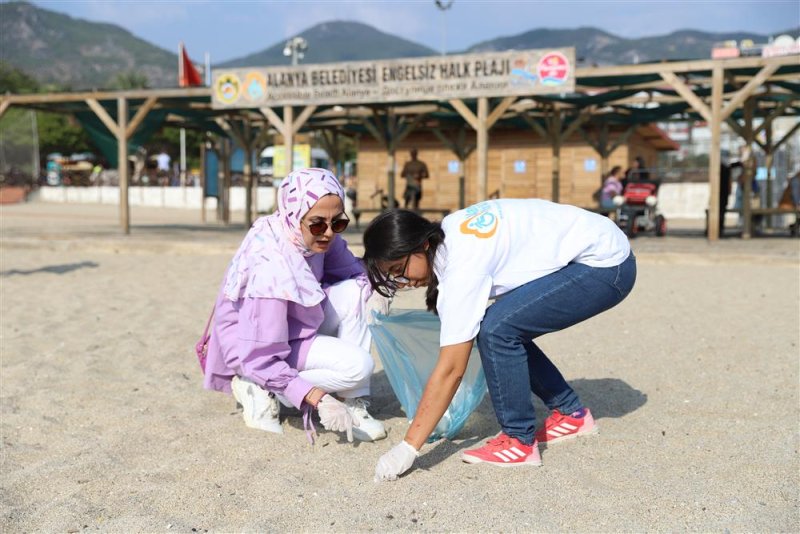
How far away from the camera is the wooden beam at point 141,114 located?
13.1 metres

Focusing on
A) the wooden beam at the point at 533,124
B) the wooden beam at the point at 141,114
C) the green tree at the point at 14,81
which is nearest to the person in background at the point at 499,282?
the wooden beam at the point at 141,114

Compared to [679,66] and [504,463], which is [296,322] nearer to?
[504,463]

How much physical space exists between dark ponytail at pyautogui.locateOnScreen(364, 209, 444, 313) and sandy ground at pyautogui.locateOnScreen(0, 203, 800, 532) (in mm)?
777

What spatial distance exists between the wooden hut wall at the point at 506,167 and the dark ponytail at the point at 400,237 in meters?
18.6

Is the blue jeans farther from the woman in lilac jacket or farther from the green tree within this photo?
the green tree

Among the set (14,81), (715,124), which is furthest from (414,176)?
(14,81)

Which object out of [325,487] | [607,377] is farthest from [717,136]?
[325,487]

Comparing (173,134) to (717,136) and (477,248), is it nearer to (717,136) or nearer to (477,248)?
(717,136)

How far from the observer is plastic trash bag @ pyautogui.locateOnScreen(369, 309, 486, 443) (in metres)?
3.22

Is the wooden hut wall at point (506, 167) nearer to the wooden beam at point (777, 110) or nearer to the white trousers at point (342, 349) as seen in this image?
the wooden beam at point (777, 110)

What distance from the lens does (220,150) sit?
59.8 ft

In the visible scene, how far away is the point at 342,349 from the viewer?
125 inches

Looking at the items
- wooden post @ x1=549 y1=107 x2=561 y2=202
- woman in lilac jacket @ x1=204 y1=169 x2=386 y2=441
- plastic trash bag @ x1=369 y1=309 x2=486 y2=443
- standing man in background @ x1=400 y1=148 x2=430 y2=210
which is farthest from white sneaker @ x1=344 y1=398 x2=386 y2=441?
standing man in background @ x1=400 y1=148 x2=430 y2=210

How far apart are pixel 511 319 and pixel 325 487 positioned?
0.85 metres
